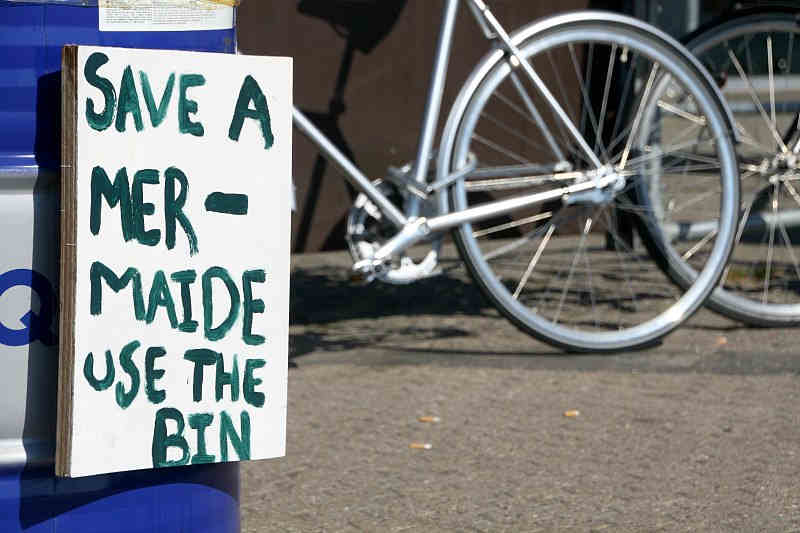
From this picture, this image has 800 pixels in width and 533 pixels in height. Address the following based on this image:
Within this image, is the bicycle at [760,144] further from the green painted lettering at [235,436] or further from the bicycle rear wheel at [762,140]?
the green painted lettering at [235,436]

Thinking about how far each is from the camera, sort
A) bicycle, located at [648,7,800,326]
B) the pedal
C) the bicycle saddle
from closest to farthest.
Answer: the pedal
bicycle, located at [648,7,800,326]
the bicycle saddle

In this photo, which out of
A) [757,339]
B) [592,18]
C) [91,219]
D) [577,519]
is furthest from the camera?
[757,339]

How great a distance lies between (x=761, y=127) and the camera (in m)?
5.34

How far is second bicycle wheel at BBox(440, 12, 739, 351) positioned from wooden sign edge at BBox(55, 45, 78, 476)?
2093 mm

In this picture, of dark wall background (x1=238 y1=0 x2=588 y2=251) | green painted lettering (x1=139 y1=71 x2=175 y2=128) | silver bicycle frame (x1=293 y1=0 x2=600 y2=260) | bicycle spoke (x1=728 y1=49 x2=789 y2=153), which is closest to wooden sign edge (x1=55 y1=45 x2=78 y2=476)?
green painted lettering (x1=139 y1=71 x2=175 y2=128)

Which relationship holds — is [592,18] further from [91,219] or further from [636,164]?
[91,219]

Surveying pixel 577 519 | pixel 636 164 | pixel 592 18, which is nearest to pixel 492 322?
pixel 636 164

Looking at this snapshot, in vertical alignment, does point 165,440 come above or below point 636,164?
below

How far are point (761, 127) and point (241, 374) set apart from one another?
349 centimetres

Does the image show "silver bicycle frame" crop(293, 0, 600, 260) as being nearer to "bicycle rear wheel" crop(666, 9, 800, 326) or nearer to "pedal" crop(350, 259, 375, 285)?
"pedal" crop(350, 259, 375, 285)

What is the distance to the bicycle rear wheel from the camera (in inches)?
186

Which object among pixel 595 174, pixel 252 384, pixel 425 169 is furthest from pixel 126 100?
pixel 595 174

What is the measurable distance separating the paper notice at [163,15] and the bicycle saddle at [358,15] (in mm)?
3337

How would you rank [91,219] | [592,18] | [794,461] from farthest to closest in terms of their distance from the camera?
[592,18] → [794,461] → [91,219]
